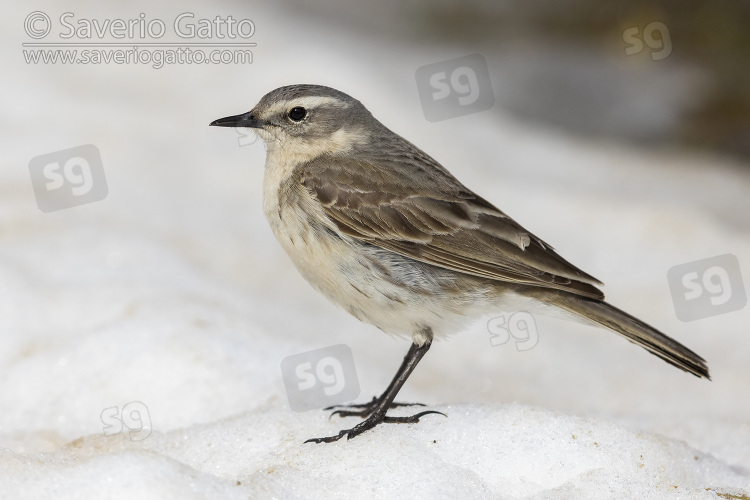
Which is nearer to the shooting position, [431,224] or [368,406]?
[431,224]

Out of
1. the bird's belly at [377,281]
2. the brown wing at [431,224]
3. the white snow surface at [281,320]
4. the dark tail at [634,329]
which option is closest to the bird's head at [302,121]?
the brown wing at [431,224]

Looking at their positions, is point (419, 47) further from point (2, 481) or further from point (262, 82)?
point (2, 481)

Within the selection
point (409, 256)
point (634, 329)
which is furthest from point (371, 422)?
point (634, 329)

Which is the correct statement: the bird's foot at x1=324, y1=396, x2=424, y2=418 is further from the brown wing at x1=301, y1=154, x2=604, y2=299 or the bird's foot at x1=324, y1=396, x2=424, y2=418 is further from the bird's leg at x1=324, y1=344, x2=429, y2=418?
the brown wing at x1=301, y1=154, x2=604, y2=299

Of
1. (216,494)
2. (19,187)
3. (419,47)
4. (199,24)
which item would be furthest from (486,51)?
(216,494)

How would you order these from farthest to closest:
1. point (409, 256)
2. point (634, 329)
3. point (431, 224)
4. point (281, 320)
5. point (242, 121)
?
point (281, 320) < point (242, 121) < point (431, 224) < point (409, 256) < point (634, 329)

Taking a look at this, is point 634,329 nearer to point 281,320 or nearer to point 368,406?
point 368,406

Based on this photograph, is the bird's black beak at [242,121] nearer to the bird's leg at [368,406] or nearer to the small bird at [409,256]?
the small bird at [409,256]
